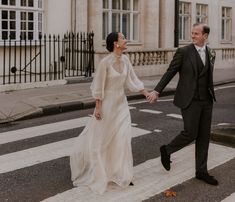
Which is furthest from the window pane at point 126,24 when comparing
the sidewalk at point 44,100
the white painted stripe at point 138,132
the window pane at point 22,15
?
the white painted stripe at point 138,132

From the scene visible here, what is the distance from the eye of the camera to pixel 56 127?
9047 millimetres

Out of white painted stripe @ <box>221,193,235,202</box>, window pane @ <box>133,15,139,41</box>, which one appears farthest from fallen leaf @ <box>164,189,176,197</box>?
window pane @ <box>133,15,139,41</box>

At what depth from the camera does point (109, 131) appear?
5.45m

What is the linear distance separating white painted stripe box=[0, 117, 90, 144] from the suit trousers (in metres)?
3.42

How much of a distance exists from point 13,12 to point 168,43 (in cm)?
833

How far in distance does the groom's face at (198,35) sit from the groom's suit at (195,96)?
0.09m

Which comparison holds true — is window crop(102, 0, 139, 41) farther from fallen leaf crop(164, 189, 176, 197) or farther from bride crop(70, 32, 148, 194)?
fallen leaf crop(164, 189, 176, 197)

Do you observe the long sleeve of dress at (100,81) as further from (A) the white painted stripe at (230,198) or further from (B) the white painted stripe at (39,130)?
(B) the white painted stripe at (39,130)

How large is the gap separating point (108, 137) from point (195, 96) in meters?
1.17

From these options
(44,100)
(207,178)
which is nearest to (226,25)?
(44,100)

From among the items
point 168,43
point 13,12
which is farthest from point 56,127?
point 168,43

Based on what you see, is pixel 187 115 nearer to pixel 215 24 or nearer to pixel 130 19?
pixel 130 19

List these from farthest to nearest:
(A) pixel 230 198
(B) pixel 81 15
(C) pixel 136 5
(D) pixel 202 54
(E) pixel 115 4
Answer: (C) pixel 136 5 → (E) pixel 115 4 → (B) pixel 81 15 → (D) pixel 202 54 → (A) pixel 230 198

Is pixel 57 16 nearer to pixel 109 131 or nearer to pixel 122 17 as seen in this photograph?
pixel 122 17
